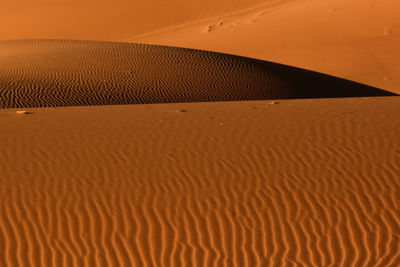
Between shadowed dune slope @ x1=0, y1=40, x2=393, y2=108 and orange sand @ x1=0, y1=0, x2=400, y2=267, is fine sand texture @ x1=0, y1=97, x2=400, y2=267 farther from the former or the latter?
shadowed dune slope @ x1=0, y1=40, x2=393, y2=108

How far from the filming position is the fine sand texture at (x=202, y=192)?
5.93 m

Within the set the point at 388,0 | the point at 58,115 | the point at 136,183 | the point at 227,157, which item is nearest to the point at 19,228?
the point at 136,183

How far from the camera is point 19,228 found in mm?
6152

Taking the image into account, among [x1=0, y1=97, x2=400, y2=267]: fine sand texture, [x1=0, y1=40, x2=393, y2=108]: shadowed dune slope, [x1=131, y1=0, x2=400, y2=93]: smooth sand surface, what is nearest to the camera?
[x1=0, y1=97, x2=400, y2=267]: fine sand texture

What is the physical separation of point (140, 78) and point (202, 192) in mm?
10711

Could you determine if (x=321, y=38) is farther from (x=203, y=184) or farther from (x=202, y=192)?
(x=202, y=192)

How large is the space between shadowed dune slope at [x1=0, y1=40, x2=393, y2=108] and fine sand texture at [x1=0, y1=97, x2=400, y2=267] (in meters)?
6.58

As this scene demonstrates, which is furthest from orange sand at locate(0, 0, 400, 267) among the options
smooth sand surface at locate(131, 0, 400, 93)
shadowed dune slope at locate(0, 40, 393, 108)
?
smooth sand surface at locate(131, 0, 400, 93)

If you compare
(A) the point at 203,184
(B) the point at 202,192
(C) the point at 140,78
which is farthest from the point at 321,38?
(B) the point at 202,192

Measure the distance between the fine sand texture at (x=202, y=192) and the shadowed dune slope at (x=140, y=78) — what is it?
21.6 ft

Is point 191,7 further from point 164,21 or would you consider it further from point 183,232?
point 183,232

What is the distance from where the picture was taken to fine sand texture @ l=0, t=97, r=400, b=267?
19.4 ft

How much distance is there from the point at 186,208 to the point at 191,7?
34144 millimetres

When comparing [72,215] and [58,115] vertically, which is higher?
[58,115]
